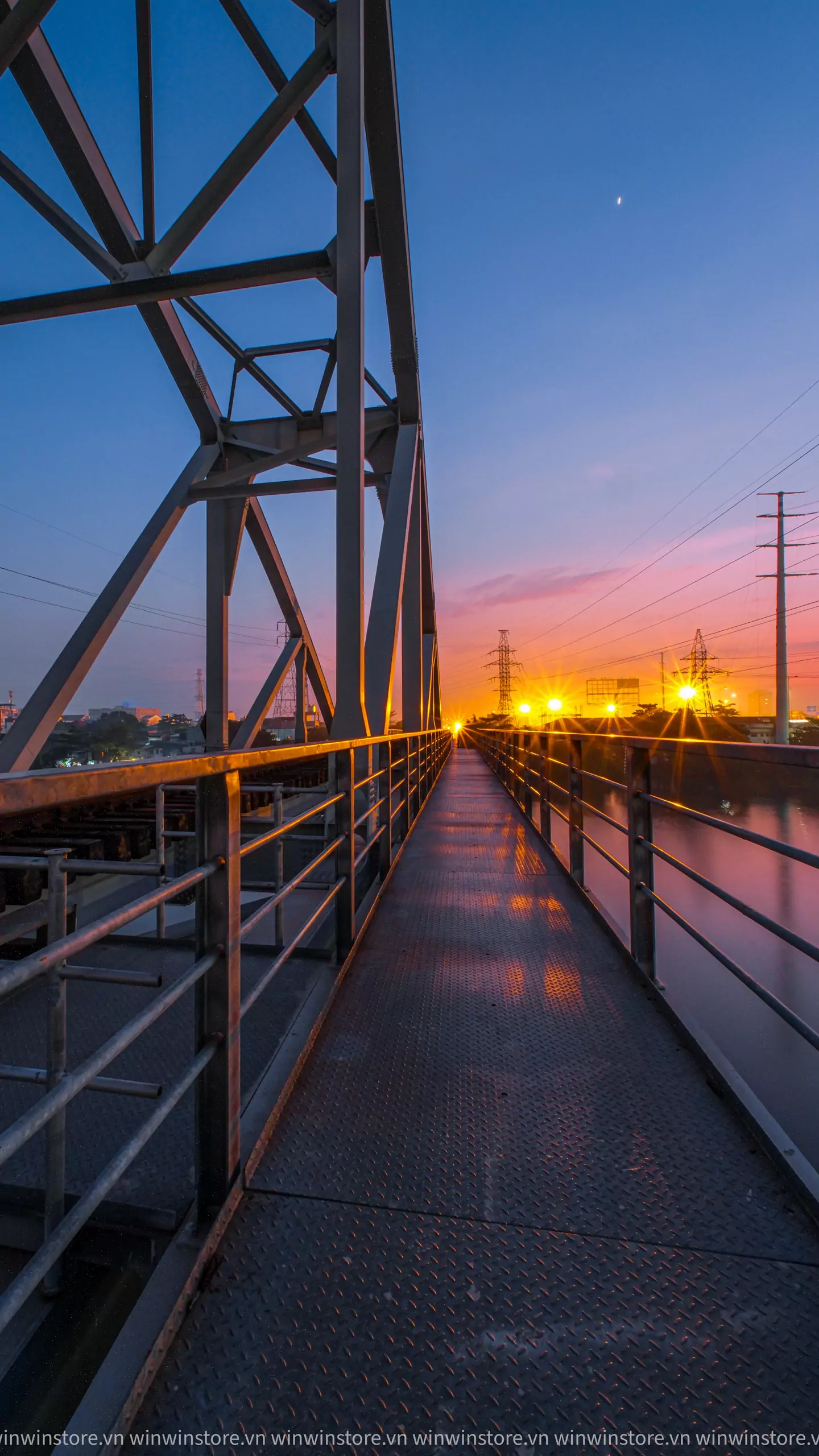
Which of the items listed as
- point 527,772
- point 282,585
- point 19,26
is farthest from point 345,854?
point 282,585

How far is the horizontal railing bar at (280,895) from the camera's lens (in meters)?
1.32

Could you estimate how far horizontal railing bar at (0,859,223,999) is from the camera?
0.56 meters

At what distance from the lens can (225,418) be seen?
9.22m

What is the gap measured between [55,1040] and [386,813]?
8.94ft

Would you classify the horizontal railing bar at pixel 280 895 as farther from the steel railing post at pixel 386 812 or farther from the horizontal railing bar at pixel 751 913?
the steel railing post at pixel 386 812

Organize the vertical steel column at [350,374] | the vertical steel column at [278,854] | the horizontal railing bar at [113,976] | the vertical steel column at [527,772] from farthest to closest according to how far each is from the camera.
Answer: the vertical steel column at [527,772]
the vertical steel column at [350,374]
the vertical steel column at [278,854]
the horizontal railing bar at [113,976]

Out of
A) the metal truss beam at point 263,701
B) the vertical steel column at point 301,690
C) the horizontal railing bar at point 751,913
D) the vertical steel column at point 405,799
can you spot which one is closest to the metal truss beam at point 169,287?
the vertical steel column at point 405,799

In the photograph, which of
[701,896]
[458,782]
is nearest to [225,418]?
[458,782]

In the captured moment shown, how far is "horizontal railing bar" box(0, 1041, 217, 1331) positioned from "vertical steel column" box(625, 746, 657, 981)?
68.2 inches

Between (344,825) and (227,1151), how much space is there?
116 cm

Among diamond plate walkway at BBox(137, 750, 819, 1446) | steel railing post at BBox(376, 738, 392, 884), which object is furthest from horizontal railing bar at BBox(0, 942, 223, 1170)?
steel railing post at BBox(376, 738, 392, 884)

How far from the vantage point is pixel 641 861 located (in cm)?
220

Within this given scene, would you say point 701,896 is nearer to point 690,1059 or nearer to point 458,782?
point 458,782

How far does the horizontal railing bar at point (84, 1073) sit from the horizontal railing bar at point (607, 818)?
5.61 feet
